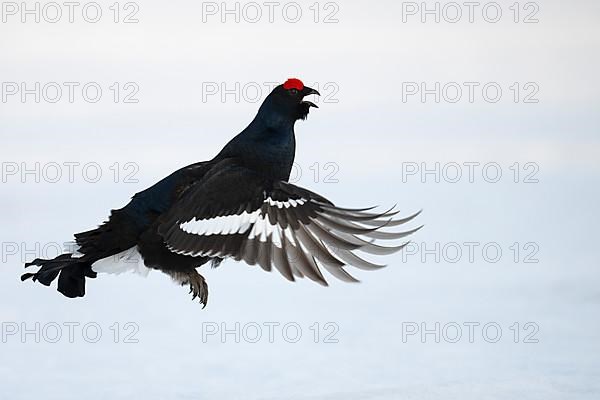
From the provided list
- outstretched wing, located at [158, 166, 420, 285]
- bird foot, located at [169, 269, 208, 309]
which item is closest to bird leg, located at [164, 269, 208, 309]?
bird foot, located at [169, 269, 208, 309]

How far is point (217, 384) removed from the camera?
3.34 m

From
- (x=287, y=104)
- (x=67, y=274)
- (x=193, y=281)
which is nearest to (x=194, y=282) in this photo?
(x=193, y=281)

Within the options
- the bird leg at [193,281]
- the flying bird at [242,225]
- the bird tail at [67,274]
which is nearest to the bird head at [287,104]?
the flying bird at [242,225]

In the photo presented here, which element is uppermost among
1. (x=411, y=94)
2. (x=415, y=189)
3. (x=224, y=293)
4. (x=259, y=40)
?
(x=259, y=40)

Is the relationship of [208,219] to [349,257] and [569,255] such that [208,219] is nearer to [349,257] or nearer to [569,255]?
[349,257]

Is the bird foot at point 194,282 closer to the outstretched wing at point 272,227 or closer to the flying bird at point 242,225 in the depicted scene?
the flying bird at point 242,225

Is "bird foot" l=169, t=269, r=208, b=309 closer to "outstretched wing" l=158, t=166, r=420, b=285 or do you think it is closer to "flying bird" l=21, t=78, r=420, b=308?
"flying bird" l=21, t=78, r=420, b=308

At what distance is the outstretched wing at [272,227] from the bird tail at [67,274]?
1.04 feet

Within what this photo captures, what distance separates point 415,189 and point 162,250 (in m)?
2.33

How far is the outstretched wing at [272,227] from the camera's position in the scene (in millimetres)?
2660

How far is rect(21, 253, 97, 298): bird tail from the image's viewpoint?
3035 mm

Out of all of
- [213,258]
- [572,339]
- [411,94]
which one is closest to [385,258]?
[572,339]

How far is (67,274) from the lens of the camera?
304 cm

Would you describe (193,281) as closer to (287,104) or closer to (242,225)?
(242,225)
